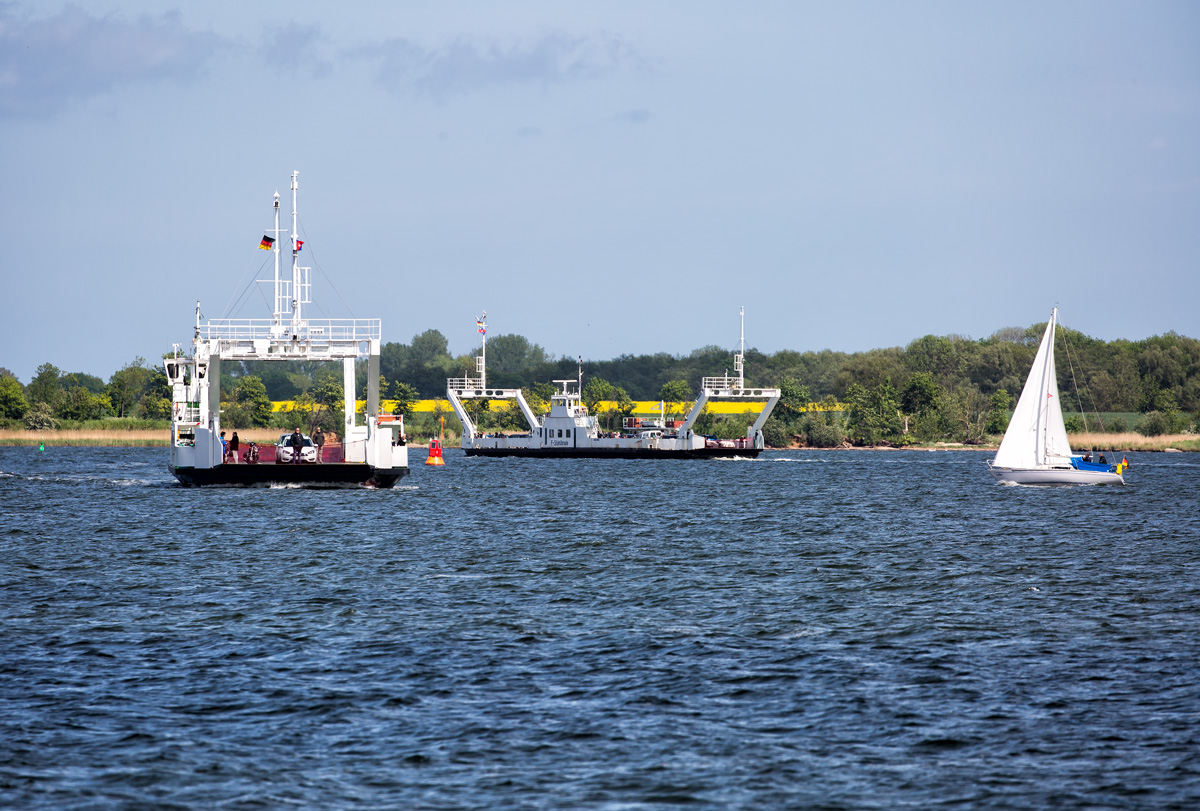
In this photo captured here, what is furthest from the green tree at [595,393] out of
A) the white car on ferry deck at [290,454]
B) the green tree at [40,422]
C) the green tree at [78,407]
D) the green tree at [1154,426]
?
the white car on ferry deck at [290,454]

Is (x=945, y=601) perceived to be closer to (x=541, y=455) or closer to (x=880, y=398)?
(x=541, y=455)

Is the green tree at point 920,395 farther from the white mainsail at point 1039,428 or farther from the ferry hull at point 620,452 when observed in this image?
the white mainsail at point 1039,428

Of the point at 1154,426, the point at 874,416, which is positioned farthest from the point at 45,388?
the point at 1154,426

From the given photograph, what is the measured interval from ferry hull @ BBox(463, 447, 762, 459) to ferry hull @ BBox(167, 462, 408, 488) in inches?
2329

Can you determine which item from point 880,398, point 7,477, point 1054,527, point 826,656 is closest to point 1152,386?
point 880,398

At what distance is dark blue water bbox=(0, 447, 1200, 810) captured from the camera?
41.6 ft

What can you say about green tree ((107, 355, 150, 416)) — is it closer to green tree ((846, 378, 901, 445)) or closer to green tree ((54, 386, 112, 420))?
green tree ((54, 386, 112, 420))

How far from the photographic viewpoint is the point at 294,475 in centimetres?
5228

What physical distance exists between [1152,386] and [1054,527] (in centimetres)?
13042

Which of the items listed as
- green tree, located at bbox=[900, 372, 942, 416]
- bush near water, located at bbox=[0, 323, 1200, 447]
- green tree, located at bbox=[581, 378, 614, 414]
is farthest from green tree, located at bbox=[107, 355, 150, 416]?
green tree, located at bbox=[900, 372, 942, 416]

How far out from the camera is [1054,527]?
43750 mm

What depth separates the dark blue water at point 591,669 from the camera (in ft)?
41.6

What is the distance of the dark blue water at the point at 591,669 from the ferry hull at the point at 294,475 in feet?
40.5

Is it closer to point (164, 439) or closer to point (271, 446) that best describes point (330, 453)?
point (271, 446)
